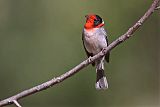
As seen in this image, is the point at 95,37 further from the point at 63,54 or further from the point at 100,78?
the point at 63,54

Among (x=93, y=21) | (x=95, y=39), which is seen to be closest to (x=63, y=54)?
(x=95, y=39)

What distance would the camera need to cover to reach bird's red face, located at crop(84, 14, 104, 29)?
171 inches

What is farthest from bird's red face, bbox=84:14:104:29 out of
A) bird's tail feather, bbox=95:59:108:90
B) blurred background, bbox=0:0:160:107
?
blurred background, bbox=0:0:160:107

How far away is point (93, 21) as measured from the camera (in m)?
4.43

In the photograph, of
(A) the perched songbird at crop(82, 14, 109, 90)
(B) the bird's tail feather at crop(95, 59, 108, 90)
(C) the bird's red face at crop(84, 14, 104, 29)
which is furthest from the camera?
(B) the bird's tail feather at crop(95, 59, 108, 90)

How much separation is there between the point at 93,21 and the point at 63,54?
5783mm

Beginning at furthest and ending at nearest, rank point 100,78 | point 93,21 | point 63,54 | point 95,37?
point 63,54, point 100,78, point 95,37, point 93,21

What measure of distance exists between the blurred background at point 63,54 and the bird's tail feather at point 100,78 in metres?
4.98

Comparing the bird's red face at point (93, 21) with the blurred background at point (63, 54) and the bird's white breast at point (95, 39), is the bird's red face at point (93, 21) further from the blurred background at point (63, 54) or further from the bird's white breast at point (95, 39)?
the blurred background at point (63, 54)

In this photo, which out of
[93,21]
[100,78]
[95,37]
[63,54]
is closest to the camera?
[93,21]

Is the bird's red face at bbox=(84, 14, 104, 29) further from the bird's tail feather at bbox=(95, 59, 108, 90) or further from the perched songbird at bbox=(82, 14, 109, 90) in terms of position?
the bird's tail feather at bbox=(95, 59, 108, 90)

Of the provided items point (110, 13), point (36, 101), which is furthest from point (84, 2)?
point (36, 101)

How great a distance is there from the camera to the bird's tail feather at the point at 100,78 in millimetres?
4723

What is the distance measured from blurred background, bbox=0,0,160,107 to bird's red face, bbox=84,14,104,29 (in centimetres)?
546
